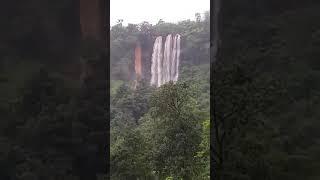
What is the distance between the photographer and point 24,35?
286 centimetres

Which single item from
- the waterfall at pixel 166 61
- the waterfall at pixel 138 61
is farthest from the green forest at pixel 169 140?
the waterfall at pixel 138 61

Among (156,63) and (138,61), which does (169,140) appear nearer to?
(156,63)

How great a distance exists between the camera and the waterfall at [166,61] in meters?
10.9

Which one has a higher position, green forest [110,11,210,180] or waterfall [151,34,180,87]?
waterfall [151,34,180,87]

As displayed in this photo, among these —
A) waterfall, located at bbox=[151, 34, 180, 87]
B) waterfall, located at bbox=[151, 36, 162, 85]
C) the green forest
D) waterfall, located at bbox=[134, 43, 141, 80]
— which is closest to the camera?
the green forest

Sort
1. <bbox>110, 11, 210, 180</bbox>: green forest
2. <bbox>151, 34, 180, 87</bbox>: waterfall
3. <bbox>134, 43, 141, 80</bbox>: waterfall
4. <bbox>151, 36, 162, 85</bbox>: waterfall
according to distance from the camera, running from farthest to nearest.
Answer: <bbox>151, 36, 162, 85</bbox>: waterfall < <bbox>134, 43, 141, 80</bbox>: waterfall < <bbox>151, 34, 180, 87</bbox>: waterfall < <bbox>110, 11, 210, 180</bbox>: green forest

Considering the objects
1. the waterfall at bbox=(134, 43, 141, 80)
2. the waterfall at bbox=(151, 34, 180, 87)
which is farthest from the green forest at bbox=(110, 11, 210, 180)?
the waterfall at bbox=(134, 43, 141, 80)

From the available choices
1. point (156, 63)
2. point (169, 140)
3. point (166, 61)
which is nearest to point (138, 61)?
point (156, 63)

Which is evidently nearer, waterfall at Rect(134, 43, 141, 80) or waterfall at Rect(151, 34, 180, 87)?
waterfall at Rect(151, 34, 180, 87)

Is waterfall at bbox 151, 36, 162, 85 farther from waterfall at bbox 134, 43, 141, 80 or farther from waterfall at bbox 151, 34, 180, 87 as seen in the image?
waterfall at bbox 134, 43, 141, 80

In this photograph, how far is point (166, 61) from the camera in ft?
36.7

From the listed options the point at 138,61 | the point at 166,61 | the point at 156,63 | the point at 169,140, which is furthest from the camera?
the point at 138,61

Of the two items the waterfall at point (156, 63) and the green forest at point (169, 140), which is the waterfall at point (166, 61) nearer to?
the waterfall at point (156, 63)

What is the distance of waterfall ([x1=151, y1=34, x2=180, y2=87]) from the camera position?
10.9 m
